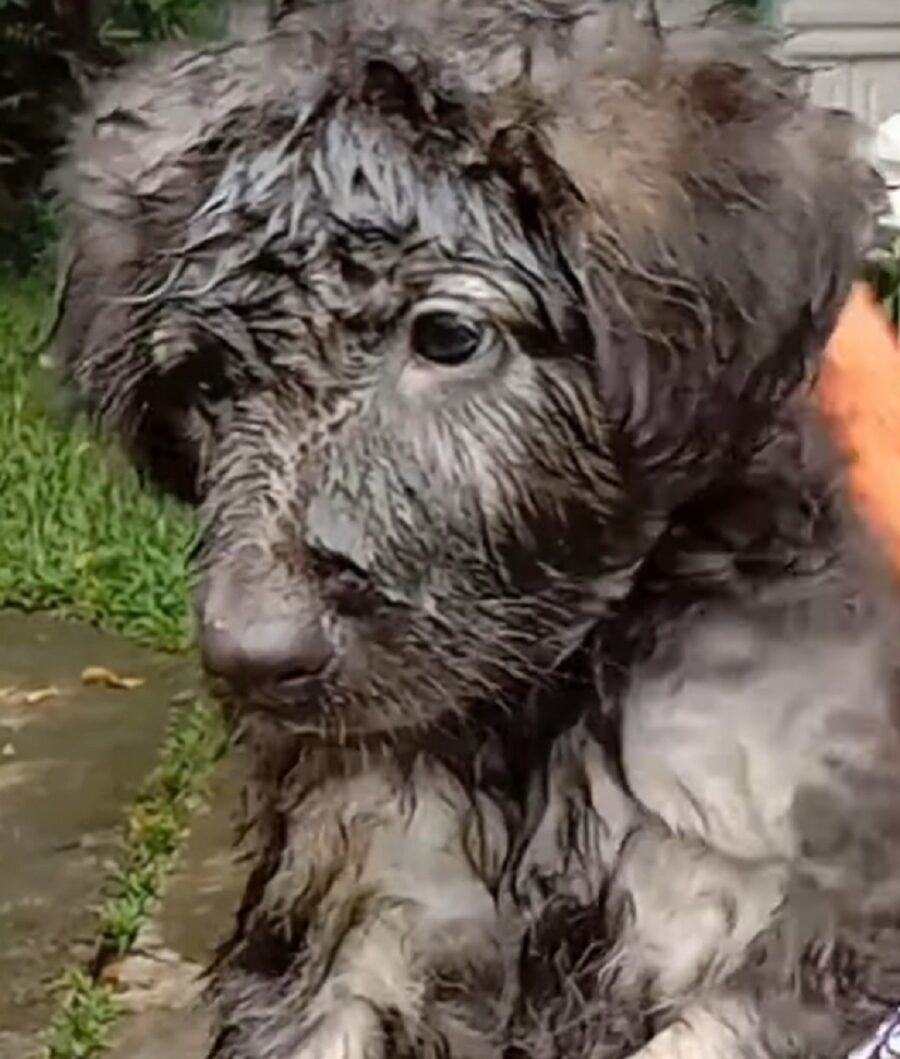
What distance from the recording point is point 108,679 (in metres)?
5.04

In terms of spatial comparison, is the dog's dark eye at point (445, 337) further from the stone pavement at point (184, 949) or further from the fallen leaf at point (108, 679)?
the fallen leaf at point (108, 679)

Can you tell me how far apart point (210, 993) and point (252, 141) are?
924mm

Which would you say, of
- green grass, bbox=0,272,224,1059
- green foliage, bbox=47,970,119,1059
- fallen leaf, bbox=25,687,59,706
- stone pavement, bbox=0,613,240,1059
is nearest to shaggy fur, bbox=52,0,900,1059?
green grass, bbox=0,272,224,1059

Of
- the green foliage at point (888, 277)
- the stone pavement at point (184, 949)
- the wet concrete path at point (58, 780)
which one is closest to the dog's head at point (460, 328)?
the green foliage at point (888, 277)

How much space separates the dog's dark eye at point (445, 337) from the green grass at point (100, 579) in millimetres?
473

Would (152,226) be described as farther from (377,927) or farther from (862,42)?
(862,42)

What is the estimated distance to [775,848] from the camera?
8.30 feet

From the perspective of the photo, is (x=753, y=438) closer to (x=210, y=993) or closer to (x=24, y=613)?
(x=210, y=993)

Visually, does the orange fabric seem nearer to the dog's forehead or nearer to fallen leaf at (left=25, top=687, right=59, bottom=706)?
the dog's forehead

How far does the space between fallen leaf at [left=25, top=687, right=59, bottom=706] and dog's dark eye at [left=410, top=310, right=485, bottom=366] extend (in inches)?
104

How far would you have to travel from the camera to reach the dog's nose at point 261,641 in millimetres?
2301

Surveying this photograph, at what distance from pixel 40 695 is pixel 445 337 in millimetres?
2705

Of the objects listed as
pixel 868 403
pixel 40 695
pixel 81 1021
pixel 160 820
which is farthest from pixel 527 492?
pixel 40 695

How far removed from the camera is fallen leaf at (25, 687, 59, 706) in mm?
4918
